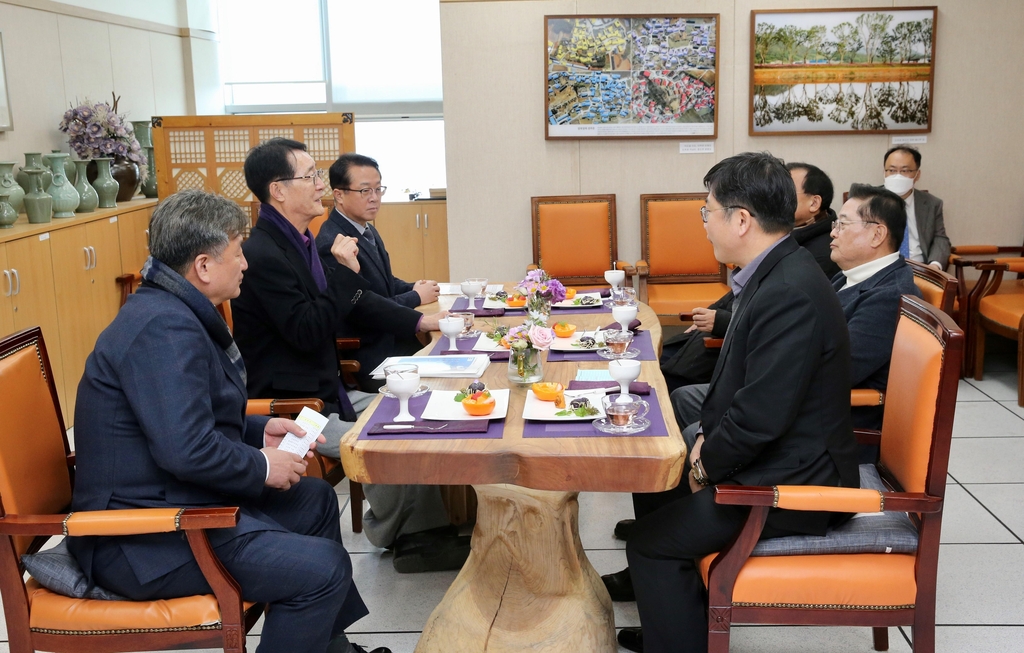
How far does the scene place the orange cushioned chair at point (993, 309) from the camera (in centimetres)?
491

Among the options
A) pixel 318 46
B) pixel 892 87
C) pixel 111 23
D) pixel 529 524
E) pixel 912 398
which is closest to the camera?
pixel 912 398

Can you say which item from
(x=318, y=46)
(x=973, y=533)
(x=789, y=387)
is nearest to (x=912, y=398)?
(x=789, y=387)

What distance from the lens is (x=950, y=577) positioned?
9.91 feet

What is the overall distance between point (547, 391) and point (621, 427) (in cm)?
27

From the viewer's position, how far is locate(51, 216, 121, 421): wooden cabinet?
486 centimetres

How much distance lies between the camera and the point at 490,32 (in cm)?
563

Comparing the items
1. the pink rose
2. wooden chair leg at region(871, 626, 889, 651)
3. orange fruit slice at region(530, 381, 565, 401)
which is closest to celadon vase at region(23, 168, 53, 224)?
the pink rose

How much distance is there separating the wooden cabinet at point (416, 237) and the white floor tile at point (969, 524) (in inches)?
163

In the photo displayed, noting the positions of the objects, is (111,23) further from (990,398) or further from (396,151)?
(990,398)

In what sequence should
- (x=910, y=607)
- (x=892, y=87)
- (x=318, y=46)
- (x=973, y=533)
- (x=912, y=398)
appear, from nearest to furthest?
(x=910, y=607), (x=912, y=398), (x=973, y=533), (x=892, y=87), (x=318, y=46)

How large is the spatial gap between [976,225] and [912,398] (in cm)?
404

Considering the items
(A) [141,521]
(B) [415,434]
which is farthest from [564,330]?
(A) [141,521]

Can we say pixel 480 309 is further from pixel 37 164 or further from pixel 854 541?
pixel 37 164

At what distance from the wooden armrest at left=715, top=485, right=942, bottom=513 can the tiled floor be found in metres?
0.83
